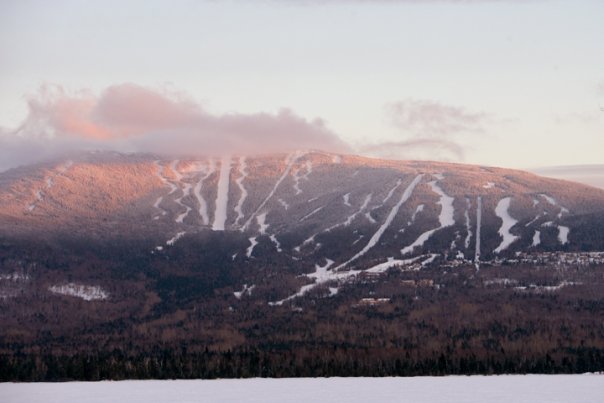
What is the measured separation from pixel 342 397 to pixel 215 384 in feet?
124

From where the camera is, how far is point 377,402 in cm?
14338

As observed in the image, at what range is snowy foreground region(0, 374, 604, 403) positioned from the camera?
489 feet

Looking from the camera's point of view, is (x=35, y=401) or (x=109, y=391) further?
(x=109, y=391)

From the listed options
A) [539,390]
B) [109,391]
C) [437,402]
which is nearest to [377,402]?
[437,402]

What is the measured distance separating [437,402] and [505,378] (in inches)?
2004

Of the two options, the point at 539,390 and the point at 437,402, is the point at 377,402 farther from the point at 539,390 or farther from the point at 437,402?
the point at 539,390

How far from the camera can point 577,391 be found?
156 meters

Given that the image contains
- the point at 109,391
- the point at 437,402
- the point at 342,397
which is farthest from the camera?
the point at 109,391

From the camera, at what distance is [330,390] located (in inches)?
6481

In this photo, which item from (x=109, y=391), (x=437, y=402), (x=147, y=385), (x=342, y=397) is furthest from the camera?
(x=147, y=385)

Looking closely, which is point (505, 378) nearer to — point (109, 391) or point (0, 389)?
point (109, 391)

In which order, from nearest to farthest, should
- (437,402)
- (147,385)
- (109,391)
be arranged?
1. (437,402)
2. (109,391)
3. (147,385)

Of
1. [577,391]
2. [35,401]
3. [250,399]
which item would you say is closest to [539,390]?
[577,391]

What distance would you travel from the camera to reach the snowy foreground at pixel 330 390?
149 meters
